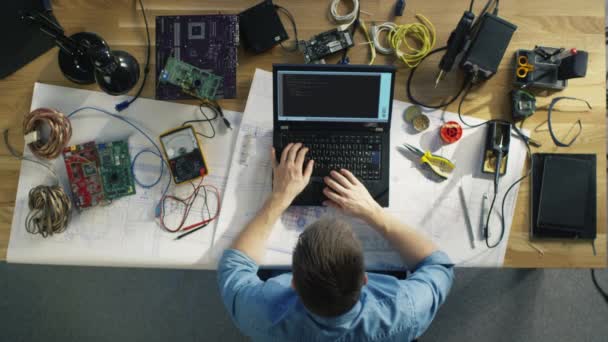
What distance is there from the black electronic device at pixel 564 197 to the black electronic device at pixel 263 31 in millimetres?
890

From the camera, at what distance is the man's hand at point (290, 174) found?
113 centimetres

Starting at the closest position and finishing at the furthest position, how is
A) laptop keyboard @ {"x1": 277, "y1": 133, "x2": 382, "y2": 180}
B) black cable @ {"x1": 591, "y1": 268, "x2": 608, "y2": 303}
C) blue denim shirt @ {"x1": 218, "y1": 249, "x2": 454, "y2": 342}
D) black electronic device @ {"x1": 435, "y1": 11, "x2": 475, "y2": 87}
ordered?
blue denim shirt @ {"x1": 218, "y1": 249, "x2": 454, "y2": 342}, black electronic device @ {"x1": 435, "y1": 11, "x2": 475, "y2": 87}, laptop keyboard @ {"x1": 277, "y1": 133, "x2": 382, "y2": 180}, black cable @ {"x1": 591, "y1": 268, "x2": 608, "y2": 303}

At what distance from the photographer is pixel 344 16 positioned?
1226mm

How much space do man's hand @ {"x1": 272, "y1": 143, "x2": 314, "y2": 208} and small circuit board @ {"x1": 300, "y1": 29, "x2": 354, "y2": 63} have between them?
0.29 m

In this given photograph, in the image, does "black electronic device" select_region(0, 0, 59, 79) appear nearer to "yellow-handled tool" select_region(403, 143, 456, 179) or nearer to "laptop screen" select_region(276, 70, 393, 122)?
"laptop screen" select_region(276, 70, 393, 122)

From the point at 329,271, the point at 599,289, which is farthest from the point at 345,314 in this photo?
the point at 599,289

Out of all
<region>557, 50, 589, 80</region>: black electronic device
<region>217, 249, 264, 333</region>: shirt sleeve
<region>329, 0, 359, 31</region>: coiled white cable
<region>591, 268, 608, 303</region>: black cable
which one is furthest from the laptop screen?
<region>591, 268, 608, 303</region>: black cable

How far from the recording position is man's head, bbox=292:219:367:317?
2.51ft

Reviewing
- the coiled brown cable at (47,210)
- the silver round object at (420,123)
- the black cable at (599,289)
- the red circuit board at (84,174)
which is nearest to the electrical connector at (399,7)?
the silver round object at (420,123)

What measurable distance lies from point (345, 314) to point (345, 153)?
0.50 metres

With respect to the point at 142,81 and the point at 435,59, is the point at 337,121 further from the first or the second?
the point at 142,81

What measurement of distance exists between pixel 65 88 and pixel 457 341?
6.13 ft

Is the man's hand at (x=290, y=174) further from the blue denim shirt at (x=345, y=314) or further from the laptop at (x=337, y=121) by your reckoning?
the blue denim shirt at (x=345, y=314)

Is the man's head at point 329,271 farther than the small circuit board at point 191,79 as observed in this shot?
No
